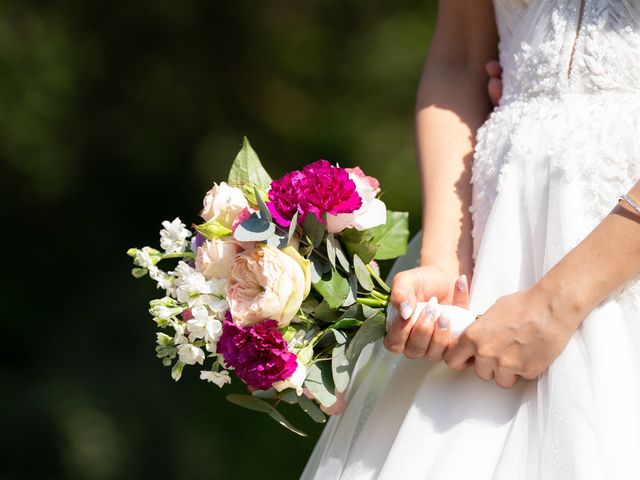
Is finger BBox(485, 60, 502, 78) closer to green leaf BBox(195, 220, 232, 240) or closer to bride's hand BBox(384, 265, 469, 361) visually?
bride's hand BBox(384, 265, 469, 361)

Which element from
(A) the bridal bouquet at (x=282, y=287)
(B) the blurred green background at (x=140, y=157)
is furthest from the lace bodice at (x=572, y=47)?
(B) the blurred green background at (x=140, y=157)

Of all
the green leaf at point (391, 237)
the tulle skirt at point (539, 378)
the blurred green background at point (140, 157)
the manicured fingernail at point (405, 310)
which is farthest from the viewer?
the blurred green background at point (140, 157)

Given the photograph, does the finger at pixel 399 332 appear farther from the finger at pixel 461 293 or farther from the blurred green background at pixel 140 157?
the blurred green background at pixel 140 157

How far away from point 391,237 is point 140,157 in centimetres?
357

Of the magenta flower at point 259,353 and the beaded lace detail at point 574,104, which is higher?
the beaded lace detail at point 574,104

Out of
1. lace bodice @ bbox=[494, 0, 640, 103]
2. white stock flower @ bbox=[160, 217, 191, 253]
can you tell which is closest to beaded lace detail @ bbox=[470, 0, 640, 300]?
lace bodice @ bbox=[494, 0, 640, 103]

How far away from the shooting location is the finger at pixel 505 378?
1.14 meters

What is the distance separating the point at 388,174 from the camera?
487 centimetres

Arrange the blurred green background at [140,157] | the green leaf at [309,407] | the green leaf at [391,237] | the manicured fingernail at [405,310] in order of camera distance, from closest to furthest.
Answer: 1. the manicured fingernail at [405,310]
2. the green leaf at [309,407]
3. the green leaf at [391,237]
4. the blurred green background at [140,157]

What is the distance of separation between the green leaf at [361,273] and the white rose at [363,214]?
4cm

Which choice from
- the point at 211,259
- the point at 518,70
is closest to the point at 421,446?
the point at 211,259

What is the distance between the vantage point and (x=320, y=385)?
4.10 feet

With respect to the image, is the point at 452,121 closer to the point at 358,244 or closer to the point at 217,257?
the point at 358,244

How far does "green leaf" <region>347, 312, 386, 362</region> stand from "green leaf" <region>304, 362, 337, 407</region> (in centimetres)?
4
